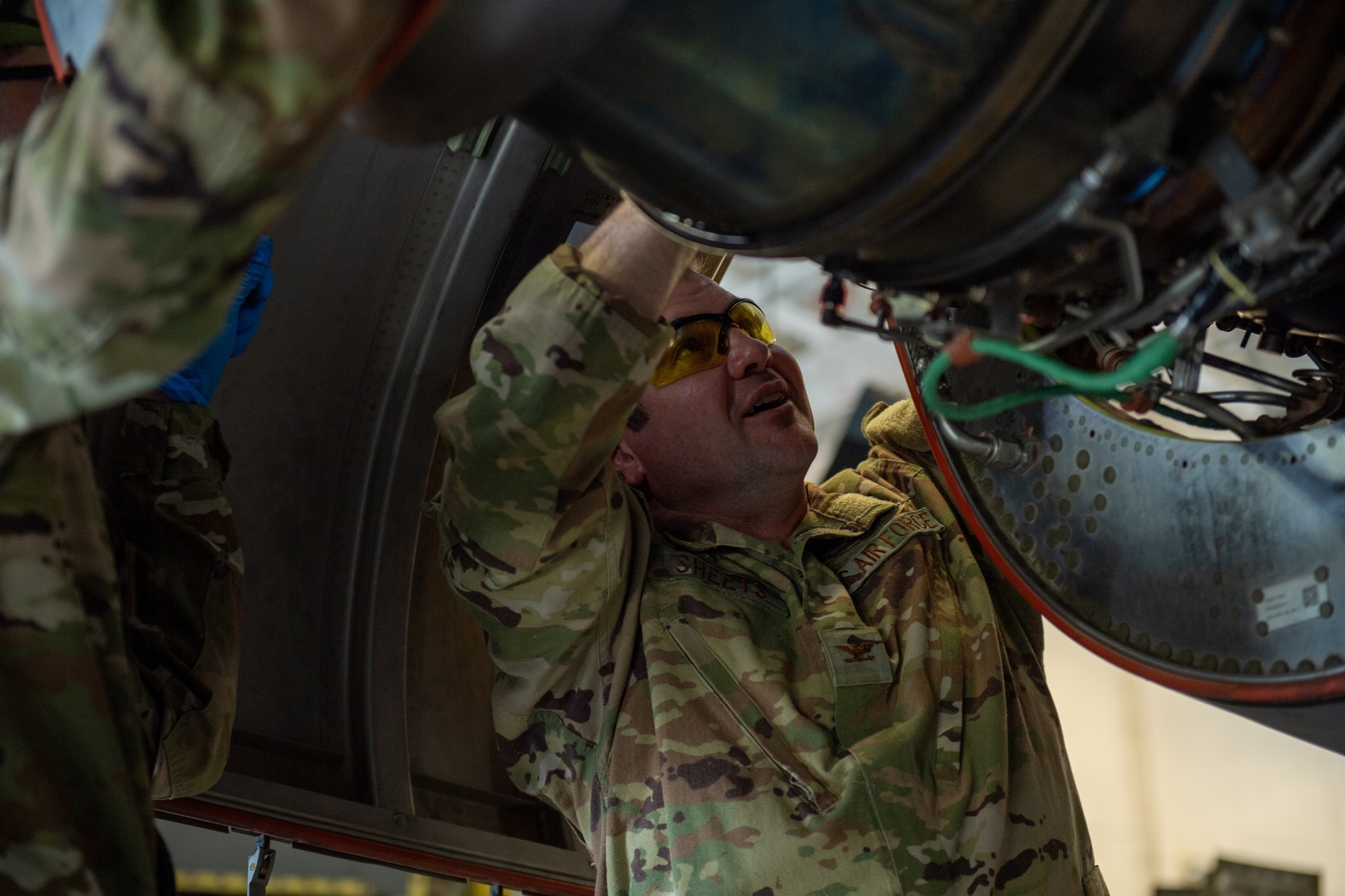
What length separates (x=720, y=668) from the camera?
5.59 ft

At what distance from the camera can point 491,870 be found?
6.34ft

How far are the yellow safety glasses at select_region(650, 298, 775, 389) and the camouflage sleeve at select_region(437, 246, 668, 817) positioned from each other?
0.85 feet

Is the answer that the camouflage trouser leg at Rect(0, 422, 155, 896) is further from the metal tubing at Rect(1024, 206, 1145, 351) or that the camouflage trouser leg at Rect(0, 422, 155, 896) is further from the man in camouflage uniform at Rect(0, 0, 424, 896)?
the metal tubing at Rect(1024, 206, 1145, 351)

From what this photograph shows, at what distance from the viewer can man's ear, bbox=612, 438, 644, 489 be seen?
208 centimetres

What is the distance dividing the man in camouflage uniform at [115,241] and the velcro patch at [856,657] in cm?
95

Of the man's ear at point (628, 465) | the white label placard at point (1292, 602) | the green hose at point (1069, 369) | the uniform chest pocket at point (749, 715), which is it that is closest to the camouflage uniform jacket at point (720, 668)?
the uniform chest pocket at point (749, 715)

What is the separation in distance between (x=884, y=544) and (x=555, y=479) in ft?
2.12

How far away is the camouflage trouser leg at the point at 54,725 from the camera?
992 mm

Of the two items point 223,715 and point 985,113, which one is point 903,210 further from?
point 223,715

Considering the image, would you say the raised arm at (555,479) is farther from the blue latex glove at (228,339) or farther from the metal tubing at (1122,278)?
the metal tubing at (1122,278)

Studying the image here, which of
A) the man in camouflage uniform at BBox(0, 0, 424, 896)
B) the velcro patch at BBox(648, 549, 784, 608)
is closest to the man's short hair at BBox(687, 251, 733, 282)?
the velcro patch at BBox(648, 549, 784, 608)

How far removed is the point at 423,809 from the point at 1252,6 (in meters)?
1.58

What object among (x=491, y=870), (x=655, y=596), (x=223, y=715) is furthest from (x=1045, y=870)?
(x=223, y=715)

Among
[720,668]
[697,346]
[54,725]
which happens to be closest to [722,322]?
[697,346]
